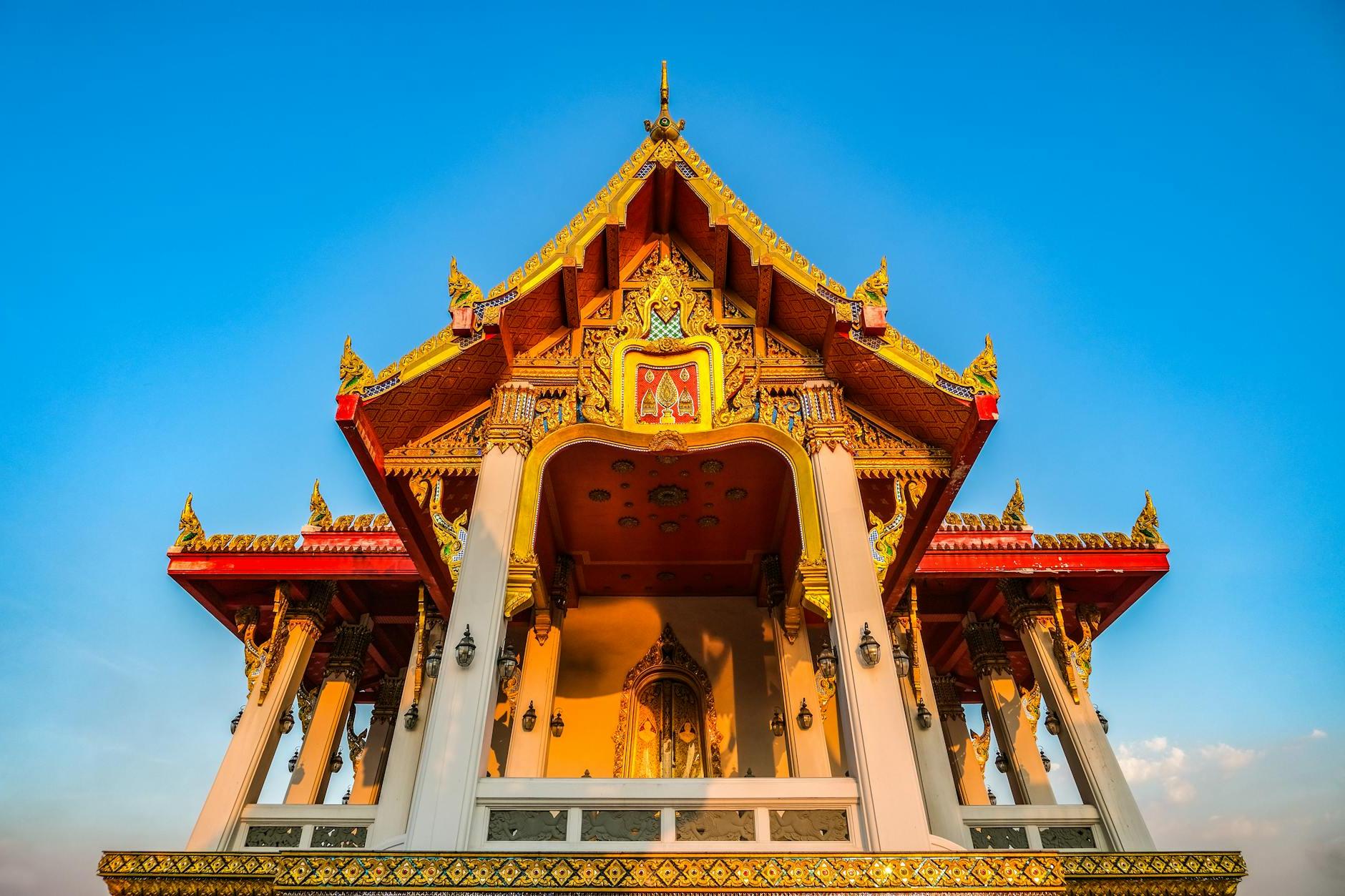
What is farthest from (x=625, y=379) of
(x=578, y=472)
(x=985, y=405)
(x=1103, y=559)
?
(x=1103, y=559)

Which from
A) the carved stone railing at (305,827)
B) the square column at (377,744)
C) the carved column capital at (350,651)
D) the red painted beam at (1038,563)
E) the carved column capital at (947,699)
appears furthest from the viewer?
the carved column capital at (947,699)

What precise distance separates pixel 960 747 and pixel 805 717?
23.1 ft

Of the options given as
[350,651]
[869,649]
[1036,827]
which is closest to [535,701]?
[350,651]

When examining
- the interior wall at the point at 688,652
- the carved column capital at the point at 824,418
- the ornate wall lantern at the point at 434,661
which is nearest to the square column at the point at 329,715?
the interior wall at the point at 688,652

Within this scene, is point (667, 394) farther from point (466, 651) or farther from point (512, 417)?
point (466, 651)

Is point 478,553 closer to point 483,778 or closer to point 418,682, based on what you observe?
point 483,778

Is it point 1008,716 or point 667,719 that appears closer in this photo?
point 667,719

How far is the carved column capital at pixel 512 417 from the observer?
9.22 meters

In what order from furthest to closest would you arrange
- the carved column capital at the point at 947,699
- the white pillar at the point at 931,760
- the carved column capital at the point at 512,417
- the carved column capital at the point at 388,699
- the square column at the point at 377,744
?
the carved column capital at the point at 947,699 → the carved column capital at the point at 388,699 → the square column at the point at 377,744 → the white pillar at the point at 931,760 → the carved column capital at the point at 512,417

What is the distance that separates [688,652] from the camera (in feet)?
42.4

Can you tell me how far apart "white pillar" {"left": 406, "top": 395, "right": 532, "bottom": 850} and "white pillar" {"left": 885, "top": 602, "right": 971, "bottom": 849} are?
18.4 ft

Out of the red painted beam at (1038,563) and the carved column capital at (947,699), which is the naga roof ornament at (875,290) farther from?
the carved column capital at (947,699)

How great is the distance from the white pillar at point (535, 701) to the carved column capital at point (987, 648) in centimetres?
761

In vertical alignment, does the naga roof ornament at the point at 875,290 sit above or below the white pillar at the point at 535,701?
above
